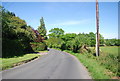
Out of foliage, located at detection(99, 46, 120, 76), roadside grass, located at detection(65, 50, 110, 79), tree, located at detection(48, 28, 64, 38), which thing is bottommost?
roadside grass, located at detection(65, 50, 110, 79)

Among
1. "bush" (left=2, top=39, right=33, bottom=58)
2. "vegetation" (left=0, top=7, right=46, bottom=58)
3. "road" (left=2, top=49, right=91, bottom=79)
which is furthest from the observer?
"bush" (left=2, top=39, right=33, bottom=58)

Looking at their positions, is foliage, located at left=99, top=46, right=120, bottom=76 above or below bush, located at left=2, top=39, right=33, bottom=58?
below

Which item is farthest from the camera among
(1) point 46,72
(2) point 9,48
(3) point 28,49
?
(3) point 28,49

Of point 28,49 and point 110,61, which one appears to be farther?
point 28,49

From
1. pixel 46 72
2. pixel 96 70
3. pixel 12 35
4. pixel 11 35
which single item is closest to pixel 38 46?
pixel 12 35

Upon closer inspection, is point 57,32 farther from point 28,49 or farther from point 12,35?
point 12,35

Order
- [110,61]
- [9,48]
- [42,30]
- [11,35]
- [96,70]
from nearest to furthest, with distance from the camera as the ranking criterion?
[96,70], [110,61], [9,48], [11,35], [42,30]

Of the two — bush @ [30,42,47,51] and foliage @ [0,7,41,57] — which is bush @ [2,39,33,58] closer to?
foliage @ [0,7,41,57]

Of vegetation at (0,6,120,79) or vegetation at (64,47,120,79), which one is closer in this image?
vegetation at (64,47,120,79)

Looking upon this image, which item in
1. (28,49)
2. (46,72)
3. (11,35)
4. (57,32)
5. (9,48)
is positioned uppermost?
(57,32)

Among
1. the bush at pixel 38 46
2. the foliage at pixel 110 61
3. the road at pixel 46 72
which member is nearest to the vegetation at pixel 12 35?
the bush at pixel 38 46

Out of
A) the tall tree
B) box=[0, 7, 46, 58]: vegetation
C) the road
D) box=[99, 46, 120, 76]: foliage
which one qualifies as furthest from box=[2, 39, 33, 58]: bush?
the tall tree

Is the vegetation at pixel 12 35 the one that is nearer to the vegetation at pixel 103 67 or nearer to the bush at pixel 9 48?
the bush at pixel 9 48

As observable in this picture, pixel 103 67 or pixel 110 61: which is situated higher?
pixel 110 61
